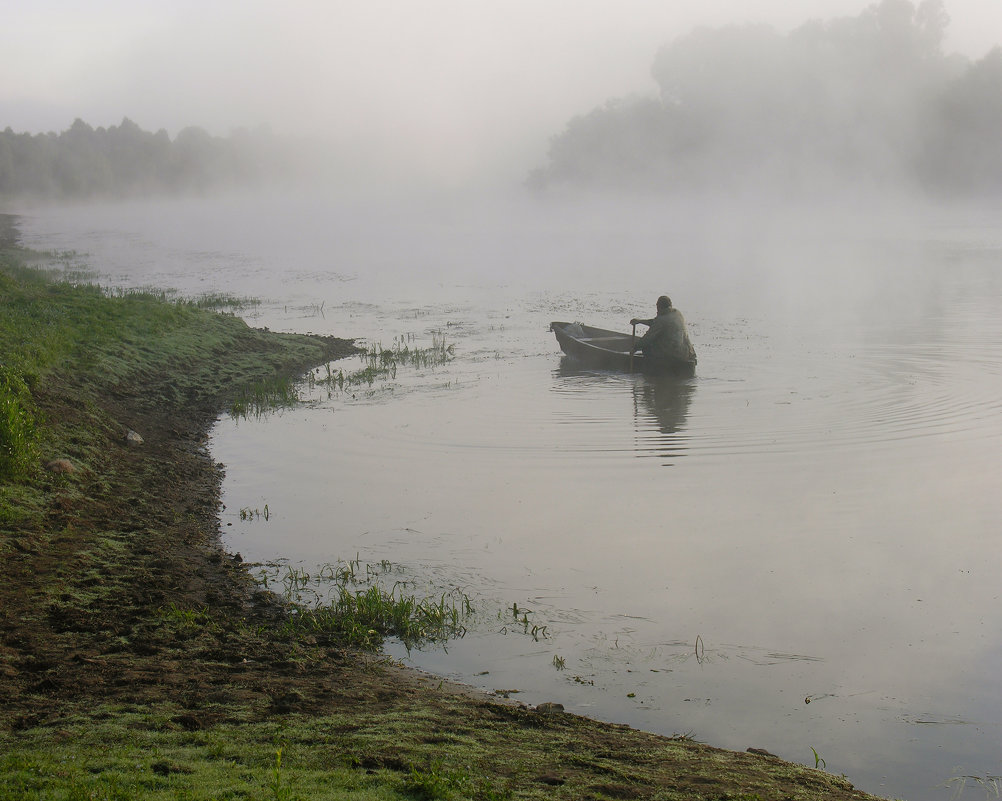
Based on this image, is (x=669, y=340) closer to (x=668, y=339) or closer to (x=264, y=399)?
(x=668, y=339)

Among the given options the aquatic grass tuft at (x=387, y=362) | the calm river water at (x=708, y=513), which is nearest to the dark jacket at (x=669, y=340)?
the calm river water at (x=708, y=513)

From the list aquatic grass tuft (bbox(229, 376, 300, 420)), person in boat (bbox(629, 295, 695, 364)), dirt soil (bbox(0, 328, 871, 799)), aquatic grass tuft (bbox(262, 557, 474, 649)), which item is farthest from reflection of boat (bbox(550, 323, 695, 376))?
aquatic grass tuft (bbox(262, 557, 474, 649))

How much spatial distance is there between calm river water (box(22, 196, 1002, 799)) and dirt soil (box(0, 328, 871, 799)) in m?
0.70

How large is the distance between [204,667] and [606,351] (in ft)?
46.3

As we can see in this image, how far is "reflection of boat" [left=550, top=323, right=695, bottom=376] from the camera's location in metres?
18.5

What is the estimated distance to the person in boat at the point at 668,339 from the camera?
60.3ft

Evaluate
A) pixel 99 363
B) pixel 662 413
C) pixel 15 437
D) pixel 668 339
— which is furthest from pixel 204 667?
pixel 668 339

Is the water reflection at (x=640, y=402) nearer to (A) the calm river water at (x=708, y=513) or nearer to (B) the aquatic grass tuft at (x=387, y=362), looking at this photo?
(A) the calm river water at (x=708, y=513)

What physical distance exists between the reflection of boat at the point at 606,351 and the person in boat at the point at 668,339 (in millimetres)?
133

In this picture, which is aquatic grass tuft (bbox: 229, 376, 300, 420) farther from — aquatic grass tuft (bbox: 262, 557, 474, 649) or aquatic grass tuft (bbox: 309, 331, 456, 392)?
aquatic grass tuft (bbox: 262, 557, 474, 649)

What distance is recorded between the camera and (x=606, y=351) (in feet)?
63.1

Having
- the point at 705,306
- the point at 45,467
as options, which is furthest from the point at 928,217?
the point at 45,467

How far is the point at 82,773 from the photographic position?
4.04 metres

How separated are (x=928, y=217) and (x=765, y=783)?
258 ft
